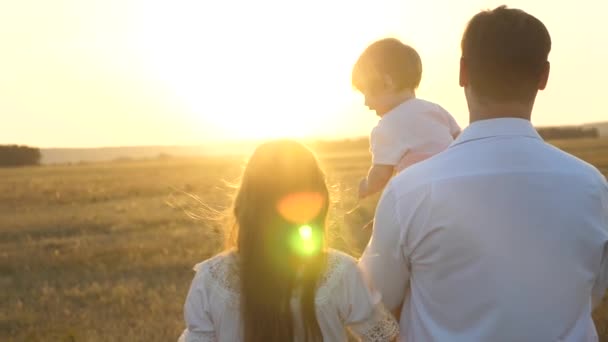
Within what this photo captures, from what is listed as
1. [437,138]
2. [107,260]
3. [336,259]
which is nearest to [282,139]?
[336,259]

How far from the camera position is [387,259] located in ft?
8.87

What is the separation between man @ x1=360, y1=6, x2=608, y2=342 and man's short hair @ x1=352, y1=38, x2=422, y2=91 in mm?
1909

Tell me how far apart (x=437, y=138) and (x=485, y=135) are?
70.3 inches

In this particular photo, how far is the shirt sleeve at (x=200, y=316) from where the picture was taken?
9.68 feet

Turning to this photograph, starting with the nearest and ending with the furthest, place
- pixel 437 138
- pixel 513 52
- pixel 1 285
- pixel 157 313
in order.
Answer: pixel 513 52 < pixel 437 138 < pixel 157 313 < pixel 1 285

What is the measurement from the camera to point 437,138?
14.2ft

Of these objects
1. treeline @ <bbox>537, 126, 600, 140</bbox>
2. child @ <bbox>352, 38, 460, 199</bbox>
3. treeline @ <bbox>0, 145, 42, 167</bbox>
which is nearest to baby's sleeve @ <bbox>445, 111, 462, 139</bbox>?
child @ <bbox>352, 38, 460, 199</bbox>

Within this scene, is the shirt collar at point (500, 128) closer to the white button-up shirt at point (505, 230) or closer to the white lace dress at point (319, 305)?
the white button-up shirt at point (505, 230)

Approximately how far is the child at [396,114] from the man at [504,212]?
1.70m

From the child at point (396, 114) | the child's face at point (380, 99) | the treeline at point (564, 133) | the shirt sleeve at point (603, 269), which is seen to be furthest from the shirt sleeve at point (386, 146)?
the treeline at point (564, 133)

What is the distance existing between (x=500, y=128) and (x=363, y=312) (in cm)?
89

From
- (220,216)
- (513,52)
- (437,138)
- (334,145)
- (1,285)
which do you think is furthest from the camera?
(334,145)

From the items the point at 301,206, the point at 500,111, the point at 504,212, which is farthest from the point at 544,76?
the point at 301,206

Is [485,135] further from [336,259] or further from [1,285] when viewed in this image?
[1,285]
